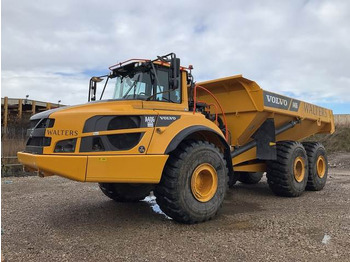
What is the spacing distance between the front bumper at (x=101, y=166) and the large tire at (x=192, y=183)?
229 millimetres

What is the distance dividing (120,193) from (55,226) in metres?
1.53

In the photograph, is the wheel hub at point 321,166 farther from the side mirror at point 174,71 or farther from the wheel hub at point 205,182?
the side mirror at point 174,71

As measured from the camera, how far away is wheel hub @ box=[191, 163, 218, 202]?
4968 millimetres

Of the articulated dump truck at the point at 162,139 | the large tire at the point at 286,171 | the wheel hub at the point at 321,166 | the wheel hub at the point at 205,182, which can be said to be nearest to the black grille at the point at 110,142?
the articulated dump truck at the point at 162,139

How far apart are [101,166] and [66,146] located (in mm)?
519

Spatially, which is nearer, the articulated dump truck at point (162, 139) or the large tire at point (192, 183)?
the articulated dump truck at point (162, 139)

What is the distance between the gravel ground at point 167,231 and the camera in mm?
3695

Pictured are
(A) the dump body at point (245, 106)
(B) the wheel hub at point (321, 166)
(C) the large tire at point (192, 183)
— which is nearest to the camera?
(C) the large tire at point (192, 183)

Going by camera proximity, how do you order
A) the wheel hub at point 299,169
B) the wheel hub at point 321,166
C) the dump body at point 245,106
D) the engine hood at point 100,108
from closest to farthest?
the engine hood at point 100,108
the dump body at point 245,106
the wheel hub at point 299,169
the wheel hub at point 321,166

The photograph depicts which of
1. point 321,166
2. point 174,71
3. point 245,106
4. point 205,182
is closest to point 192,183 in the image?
point 205,182

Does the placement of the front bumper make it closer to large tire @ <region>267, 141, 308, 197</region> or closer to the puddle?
the puddle

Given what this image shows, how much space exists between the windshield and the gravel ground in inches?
73.8

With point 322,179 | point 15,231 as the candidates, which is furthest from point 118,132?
point 322,179

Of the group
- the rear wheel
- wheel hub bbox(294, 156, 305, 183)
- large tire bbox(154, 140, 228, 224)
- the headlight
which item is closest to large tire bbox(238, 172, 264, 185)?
the rear wheel
